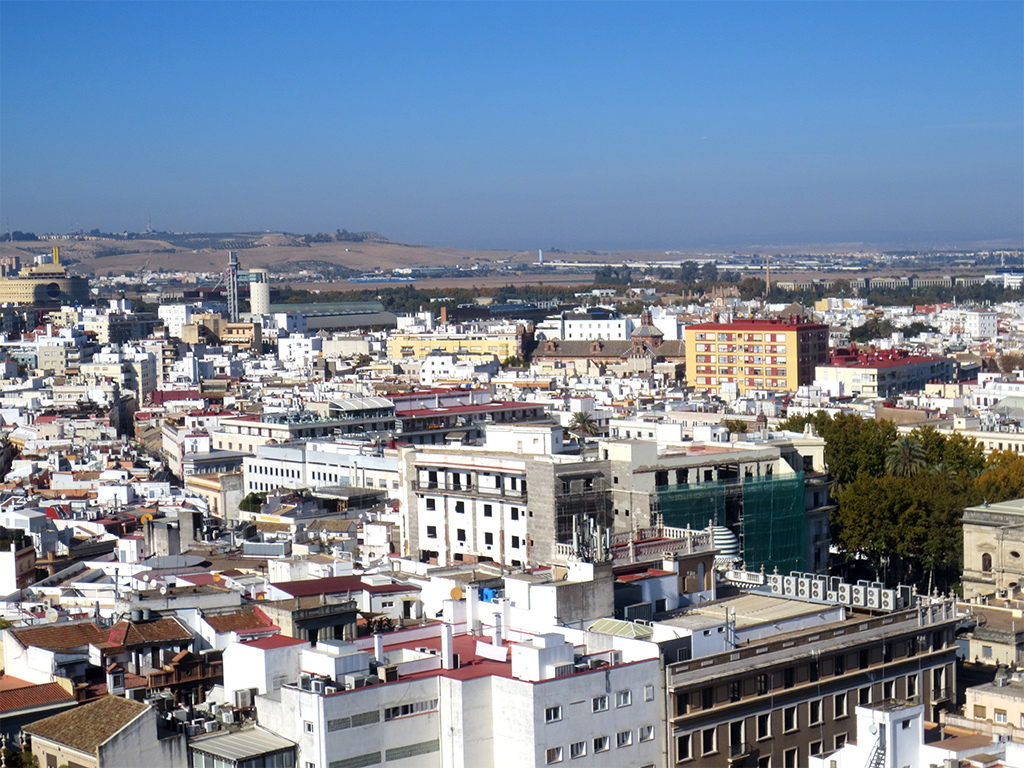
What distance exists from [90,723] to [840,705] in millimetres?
10434

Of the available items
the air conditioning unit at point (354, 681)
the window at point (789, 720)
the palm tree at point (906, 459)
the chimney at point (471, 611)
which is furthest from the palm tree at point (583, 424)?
the air conditioning unit at point (354, 681)

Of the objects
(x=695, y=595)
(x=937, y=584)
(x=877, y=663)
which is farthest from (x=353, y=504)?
(x=877, y=663)

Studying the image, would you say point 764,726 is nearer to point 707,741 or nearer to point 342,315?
point 707,741

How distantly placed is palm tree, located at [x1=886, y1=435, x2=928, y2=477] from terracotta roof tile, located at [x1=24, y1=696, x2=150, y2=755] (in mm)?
29765

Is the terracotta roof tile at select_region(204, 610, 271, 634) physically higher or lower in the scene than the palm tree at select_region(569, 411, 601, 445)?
higher

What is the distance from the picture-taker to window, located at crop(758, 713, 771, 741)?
71.3 feet

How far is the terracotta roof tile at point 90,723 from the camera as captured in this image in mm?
19359

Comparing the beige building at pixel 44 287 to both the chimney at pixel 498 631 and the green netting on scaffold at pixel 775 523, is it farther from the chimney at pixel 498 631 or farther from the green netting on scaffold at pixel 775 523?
the chimney at pixel 498 631

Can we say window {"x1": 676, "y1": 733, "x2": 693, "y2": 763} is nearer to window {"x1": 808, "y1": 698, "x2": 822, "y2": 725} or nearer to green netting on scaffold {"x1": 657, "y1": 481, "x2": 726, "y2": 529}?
window {"x1": 808, "y1": 698, "x2": 822, "y2": 725}

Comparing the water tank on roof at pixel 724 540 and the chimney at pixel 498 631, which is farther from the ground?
the chimney at pixel 498 631

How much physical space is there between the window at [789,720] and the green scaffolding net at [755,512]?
414 inches

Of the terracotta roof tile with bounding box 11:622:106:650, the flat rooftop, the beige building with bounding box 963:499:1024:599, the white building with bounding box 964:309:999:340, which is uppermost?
the terracotta roof tile with bounding box 11:622:106:650

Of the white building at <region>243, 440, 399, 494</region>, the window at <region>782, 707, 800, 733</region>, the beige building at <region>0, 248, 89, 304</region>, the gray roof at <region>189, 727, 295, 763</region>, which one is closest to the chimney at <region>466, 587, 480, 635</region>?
the gray roof at <region>189, 727, 295, 763</region>

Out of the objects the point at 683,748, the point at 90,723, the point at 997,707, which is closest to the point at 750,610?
the point at 683,748
